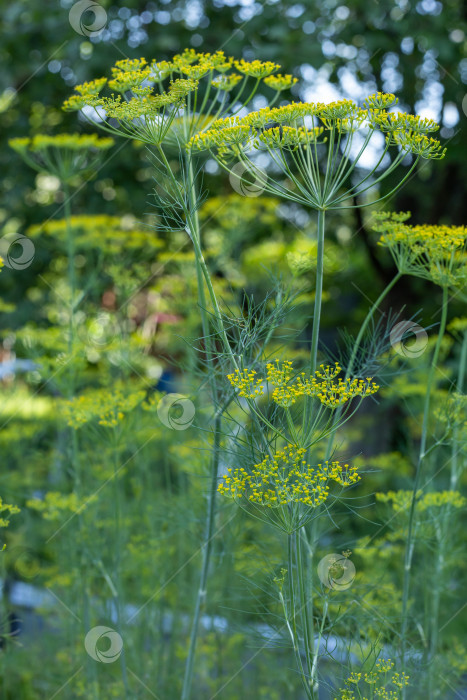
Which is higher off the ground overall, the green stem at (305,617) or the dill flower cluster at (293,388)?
the dill flower cluster at (293,388)

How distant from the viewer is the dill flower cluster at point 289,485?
139 centimetres

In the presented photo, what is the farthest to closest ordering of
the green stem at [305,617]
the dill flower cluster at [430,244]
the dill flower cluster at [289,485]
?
the dill flower cluster at [430,244] → the green stem at [305,617] → the dill flower cluster at [289,485]

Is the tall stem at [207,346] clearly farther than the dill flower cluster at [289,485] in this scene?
Yes

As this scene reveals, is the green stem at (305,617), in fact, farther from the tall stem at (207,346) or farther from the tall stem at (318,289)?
the tall stem at (318,289)

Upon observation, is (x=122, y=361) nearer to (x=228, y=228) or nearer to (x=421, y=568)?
(x=228, y=228)

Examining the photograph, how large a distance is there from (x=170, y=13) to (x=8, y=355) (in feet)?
7.61

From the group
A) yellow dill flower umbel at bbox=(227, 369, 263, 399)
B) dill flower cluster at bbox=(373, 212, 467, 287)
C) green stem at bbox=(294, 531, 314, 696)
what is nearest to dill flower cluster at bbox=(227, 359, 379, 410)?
yellow dill flower umbel at bbox=(227, 369, 263, 399)

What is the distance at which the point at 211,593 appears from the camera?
120 inches

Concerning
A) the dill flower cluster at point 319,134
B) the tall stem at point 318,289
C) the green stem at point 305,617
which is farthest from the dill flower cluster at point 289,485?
the dill flower cluster at point 319,134

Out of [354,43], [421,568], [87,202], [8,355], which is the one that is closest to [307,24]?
[354,43]

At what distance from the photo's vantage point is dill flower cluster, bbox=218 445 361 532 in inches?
54.9

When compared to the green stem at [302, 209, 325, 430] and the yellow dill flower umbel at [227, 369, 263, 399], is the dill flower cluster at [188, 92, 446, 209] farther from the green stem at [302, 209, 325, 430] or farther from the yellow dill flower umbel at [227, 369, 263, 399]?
the yellow dill flower umbel at [227, 369, 263, 399]

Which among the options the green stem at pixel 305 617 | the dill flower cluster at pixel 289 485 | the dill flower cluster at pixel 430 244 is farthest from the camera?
the dill flower cluster at pixel 430 244

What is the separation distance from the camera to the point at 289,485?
1447 millimetres
